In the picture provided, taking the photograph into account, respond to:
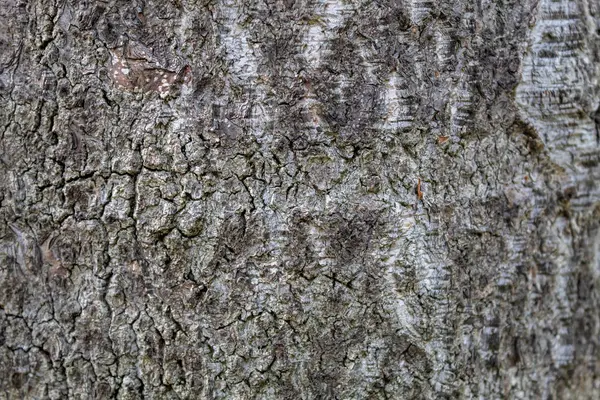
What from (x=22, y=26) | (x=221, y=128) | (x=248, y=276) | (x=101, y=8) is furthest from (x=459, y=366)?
(x=22, y=26)

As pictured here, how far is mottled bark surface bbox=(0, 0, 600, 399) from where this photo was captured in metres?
1.22

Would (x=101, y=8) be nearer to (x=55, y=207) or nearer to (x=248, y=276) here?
(x=55, y=207)

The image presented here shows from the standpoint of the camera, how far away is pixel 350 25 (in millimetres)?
1218

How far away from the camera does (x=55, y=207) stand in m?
1.26

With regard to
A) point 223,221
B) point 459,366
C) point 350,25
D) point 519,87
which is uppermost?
point 350,25

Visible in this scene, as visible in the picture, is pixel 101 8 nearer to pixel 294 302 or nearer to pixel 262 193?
pixel 262 193

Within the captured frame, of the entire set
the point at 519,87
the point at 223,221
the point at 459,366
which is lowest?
the point at 459,366

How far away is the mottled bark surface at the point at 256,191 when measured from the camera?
122cm

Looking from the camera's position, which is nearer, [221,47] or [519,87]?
[221,47]

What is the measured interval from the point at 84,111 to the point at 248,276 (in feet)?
1.74

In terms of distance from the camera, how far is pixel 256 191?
1.24 m

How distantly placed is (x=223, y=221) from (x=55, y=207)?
1.30 feet

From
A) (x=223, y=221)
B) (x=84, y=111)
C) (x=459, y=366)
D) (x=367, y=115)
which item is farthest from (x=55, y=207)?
(x=459, y=366)

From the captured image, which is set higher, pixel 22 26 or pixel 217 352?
pixel 22 26
